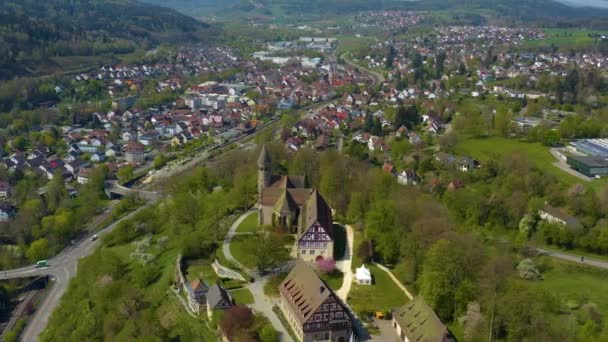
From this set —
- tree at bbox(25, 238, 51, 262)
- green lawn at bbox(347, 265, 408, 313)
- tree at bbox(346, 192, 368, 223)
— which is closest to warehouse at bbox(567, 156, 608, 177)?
tree at bbox(346, 192, 368, 223)

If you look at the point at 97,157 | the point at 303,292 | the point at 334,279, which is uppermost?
the point at 303,292

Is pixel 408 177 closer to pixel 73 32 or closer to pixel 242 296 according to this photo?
pixel 242 296

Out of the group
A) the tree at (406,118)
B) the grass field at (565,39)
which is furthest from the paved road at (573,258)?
the grass field at (565,39)

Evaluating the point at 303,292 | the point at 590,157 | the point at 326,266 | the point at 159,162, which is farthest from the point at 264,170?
the point at 159,162

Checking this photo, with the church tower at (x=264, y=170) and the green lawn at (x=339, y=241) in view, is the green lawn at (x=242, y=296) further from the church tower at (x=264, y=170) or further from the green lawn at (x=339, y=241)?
the church tower at (x=264, y=170)

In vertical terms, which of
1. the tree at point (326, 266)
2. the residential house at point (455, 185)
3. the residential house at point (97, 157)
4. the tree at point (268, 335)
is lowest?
the residential house at point (97, 157)
